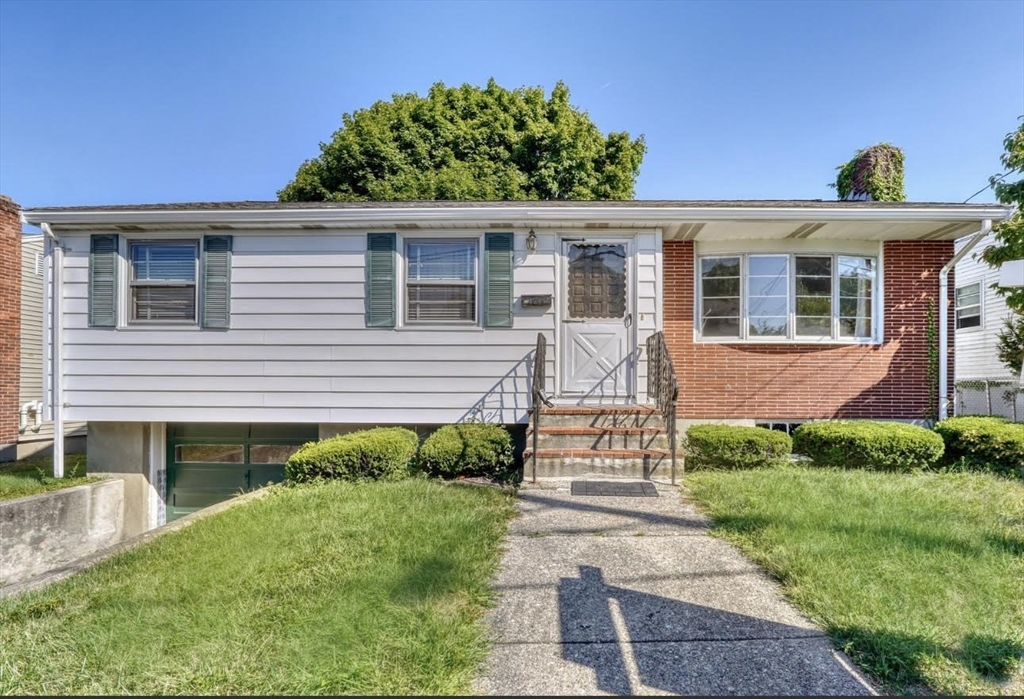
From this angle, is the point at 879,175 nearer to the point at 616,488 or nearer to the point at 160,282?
the point at 616,488

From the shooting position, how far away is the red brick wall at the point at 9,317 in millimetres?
9539

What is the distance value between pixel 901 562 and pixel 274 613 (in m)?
3.65

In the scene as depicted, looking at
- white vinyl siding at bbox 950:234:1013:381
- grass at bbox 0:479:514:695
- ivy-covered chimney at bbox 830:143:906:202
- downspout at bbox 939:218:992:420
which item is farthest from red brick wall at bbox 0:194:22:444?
white vinyl siding at bbox 950:234:1013:381

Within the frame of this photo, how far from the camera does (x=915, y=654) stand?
2254 millimetres

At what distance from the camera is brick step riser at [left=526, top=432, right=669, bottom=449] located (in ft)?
19.5

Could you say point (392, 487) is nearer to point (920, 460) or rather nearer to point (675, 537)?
point (675, 537)

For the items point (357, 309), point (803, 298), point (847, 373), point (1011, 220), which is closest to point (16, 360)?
point (357, 309)

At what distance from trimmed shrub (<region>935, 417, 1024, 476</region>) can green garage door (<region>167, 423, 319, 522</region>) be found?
8443mm

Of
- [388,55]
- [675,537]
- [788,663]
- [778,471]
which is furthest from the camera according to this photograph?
[388,55]

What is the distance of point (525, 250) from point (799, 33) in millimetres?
7311

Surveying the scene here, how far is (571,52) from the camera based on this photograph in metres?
12.5

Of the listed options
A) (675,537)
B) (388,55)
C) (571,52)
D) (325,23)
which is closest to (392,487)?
(675,537)

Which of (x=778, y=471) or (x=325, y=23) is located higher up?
(x=325, y=23)

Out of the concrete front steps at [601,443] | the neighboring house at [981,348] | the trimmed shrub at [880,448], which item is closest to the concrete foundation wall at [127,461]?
the concrete front steps at [601,443]
